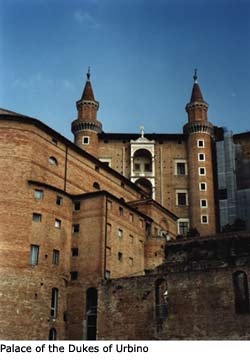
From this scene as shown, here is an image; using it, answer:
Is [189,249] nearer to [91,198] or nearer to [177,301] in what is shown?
[91,198]

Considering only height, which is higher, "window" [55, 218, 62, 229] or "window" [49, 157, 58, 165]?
"window" [49, 157, 58, 165]

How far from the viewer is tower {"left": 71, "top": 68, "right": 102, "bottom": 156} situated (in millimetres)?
63656

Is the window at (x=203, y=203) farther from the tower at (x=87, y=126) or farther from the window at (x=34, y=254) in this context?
the window at (x=34, y=254)

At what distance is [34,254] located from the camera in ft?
115

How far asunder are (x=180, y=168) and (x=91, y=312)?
32145 millimetres

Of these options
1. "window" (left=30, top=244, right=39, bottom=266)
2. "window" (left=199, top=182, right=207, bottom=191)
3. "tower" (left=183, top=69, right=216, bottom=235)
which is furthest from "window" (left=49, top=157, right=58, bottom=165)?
"window" (left=199, top=182, right=207, bottom=191)

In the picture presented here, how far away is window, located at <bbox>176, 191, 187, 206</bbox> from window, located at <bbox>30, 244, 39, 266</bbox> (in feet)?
98.4

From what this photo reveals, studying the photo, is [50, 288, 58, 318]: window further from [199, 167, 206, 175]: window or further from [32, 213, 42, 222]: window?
[199, 167, 206, 175]: window

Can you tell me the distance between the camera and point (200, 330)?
30.4 metres

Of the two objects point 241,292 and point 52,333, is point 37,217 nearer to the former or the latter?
point 52,333

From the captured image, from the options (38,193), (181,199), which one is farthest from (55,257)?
(181,199)
